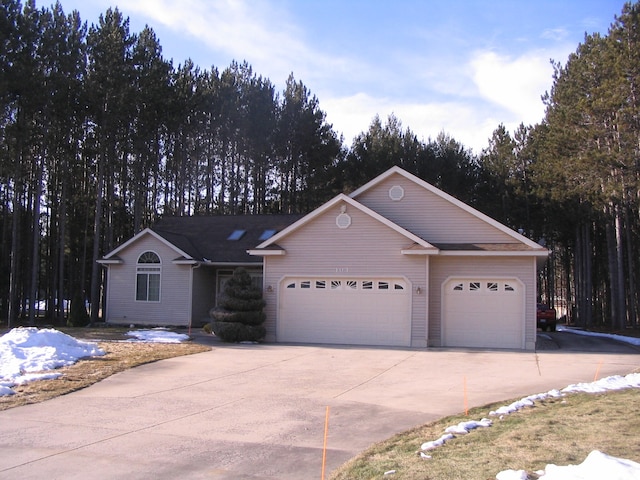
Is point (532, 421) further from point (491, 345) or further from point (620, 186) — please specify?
point (620, 186)

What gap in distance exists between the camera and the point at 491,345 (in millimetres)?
20594

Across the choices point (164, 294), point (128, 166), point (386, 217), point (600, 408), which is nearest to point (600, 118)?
point (386, 217)

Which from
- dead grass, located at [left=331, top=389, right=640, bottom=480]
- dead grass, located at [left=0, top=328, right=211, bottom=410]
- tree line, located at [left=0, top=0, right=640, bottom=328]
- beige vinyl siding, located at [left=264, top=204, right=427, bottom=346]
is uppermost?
tree line, located at [left=0, top=0, right=640, bottom=328]

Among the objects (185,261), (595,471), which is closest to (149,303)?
(185,261)

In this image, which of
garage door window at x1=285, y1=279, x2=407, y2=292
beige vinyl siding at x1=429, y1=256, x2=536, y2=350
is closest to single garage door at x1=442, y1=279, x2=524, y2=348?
beige vinyl siding at x1=429, y1=256, x2=536, y2=350

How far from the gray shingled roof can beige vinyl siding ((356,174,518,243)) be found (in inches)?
262

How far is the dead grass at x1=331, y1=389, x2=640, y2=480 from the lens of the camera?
6.07 meters

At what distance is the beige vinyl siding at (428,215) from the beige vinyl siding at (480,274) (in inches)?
36.8

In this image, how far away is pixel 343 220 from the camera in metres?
21.7

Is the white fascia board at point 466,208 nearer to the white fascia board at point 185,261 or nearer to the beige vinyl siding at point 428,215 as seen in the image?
the beige vinyl siding at point 428,215

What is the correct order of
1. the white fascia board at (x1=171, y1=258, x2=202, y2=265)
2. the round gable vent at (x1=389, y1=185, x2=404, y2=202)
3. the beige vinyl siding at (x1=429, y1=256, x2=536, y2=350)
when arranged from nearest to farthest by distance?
the beige vinyl siding at (x1=429, y1=256, x2=536, y2=350)
the round gable vent at (x1=389, y1=185, x2=404, y2=202)
the white fascia board at (x1=171, y1=258, x2=202, y2=265)

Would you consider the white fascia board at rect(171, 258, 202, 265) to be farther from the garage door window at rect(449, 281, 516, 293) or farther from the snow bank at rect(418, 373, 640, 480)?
the snow bank at rect(418, 373, 640, 480)

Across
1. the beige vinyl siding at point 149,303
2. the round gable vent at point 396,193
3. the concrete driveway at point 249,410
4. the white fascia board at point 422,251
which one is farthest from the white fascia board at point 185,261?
the white fascia board at point 422,251

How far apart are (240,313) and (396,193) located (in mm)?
7121
